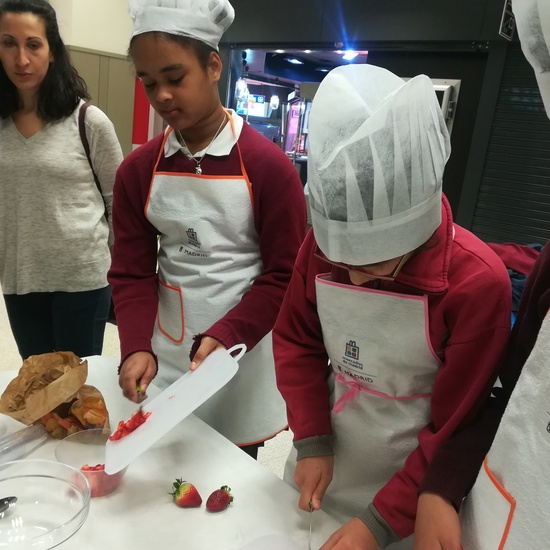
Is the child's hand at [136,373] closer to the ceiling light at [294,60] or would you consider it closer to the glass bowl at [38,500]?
the glass bowl at [38,500]

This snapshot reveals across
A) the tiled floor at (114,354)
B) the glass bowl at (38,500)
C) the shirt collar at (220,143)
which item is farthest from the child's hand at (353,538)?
the tiled floor at (114,354)

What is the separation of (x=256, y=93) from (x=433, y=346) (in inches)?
155

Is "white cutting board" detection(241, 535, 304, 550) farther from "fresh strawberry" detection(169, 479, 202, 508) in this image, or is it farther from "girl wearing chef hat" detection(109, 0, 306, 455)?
"girl wearing chef hat" detection(109, 0, 306, 455)

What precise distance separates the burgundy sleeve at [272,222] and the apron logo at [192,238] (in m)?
0.14

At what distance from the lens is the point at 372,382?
2.68 feet

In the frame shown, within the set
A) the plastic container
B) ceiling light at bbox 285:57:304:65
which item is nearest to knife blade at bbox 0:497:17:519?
the plastic container

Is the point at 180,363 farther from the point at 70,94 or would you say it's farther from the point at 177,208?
the point at 70,94

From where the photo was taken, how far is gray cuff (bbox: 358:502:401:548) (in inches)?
28.0

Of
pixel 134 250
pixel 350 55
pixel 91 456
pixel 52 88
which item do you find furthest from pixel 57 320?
pixel 350 55

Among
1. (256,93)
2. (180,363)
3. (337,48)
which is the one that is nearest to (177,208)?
(180,363)

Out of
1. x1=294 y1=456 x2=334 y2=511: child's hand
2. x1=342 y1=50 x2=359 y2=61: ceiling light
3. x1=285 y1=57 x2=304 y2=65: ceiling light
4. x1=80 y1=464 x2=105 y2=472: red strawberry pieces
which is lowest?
x1=80 y1=464 x2=105 y2=472: red strawberry pieces

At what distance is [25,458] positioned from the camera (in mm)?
899

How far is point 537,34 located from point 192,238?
2.62ft

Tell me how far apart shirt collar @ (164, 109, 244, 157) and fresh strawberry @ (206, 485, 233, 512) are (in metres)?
0.68
